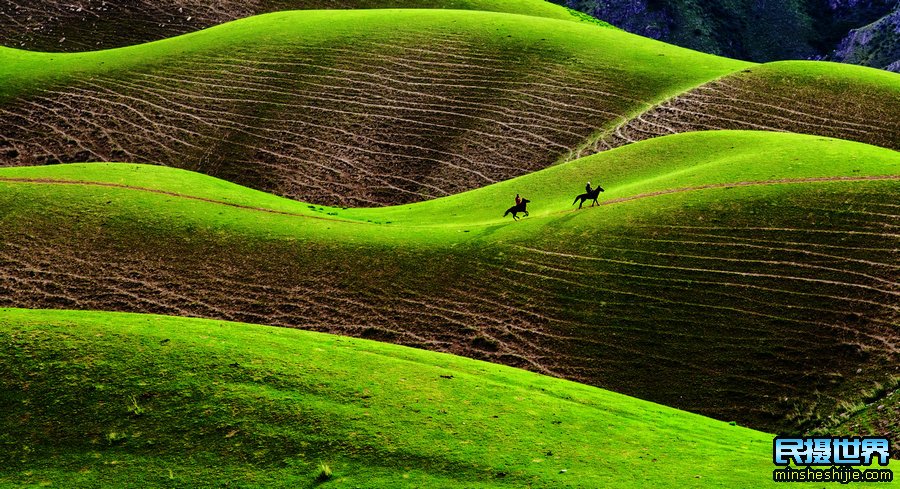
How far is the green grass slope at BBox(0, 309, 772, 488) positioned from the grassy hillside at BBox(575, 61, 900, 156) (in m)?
35.0

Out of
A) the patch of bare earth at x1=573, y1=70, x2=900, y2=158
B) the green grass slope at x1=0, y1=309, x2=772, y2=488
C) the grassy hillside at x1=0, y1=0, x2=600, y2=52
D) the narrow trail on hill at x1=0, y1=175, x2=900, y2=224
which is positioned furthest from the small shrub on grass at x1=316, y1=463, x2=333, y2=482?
the grassy hillside at x1=0, y1=0, x2=600, y2=52

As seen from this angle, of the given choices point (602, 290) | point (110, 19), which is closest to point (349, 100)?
point (602, 290)

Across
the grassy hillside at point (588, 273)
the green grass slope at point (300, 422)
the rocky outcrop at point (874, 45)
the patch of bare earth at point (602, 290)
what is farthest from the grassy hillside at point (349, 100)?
the rocky outcrop at point (874, 45)

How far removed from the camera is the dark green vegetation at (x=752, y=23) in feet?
495

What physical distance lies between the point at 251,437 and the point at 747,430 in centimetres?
1481

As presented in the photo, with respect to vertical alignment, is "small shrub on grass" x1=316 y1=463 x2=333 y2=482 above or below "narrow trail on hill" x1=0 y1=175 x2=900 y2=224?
below

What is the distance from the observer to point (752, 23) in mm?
158500

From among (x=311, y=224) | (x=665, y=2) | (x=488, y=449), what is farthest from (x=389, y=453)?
(x=665, y=2)

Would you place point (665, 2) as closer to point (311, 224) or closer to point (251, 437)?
point (311, 224)

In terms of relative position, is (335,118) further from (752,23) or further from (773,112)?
(752,23)

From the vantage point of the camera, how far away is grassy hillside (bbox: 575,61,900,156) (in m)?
55.8

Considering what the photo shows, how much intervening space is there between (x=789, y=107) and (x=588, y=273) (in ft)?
102

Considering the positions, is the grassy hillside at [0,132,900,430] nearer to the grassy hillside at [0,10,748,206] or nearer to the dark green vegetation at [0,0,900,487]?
the dark green vegetation at [0,0,900,487]

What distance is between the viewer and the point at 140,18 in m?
88.9
